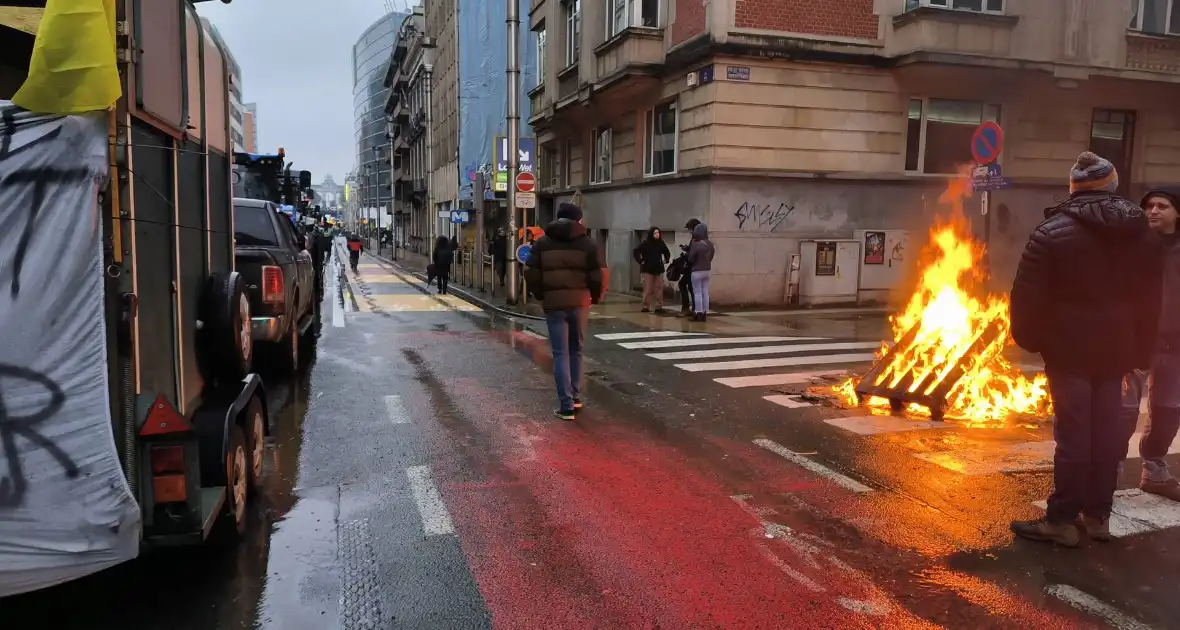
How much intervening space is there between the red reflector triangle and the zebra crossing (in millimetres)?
4337

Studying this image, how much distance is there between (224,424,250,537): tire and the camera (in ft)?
13.8

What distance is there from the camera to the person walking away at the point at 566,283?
7570mm

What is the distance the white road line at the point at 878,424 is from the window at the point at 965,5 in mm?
13161

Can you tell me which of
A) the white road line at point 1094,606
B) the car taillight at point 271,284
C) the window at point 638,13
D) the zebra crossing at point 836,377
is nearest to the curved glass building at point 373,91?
the window at point 638,13

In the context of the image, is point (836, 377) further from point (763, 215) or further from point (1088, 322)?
point (763, 215)

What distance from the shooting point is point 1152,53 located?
63.3 feet

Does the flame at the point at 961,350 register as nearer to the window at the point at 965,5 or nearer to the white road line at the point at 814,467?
the white road line at the point at 814,467

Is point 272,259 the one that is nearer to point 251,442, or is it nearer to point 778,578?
point 251,442

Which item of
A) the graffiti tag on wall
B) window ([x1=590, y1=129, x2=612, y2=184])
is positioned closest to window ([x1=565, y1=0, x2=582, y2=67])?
window ([x1=590, y1=129, x2=612, y2=184])

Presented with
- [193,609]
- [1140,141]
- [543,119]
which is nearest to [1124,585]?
[193,609]

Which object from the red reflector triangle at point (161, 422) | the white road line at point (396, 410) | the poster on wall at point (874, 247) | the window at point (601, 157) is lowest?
the white road line at point (396, 410)

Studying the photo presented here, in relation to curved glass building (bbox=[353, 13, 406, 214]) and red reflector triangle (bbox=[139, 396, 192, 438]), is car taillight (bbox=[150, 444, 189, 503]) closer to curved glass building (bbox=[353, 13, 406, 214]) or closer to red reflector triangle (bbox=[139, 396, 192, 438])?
red reflector triangle (bbox=[139, 396, 192, 438])

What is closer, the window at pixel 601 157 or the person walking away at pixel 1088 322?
the person walking away at pixel 1088 322

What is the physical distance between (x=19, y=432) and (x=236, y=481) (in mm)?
1511
